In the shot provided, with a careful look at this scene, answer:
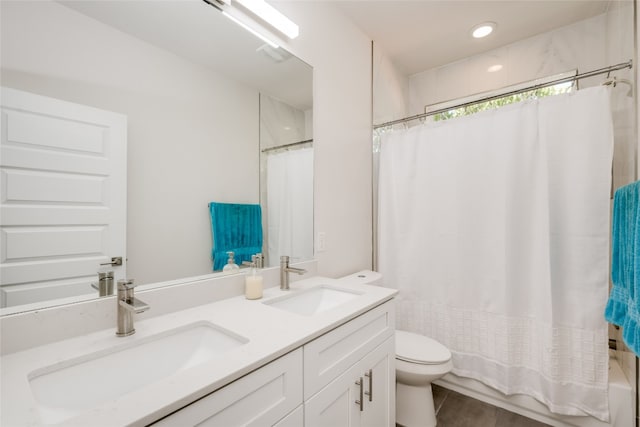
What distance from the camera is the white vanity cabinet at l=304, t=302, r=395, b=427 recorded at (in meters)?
0.89

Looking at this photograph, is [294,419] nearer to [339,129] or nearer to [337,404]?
[337,404]

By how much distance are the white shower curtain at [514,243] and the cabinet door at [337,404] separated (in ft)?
3.37

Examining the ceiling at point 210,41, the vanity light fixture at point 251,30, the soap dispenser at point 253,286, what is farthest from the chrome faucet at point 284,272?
the vanity light fixture at point 251,30

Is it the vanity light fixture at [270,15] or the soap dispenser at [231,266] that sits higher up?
the vanity light fixture at [270,15]

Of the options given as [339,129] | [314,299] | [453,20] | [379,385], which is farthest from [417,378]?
[453,20]

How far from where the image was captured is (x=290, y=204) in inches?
62.3

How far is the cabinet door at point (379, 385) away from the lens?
1151 millimetres

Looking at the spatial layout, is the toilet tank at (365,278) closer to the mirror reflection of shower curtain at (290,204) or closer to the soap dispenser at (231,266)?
the mirror reflection of shower curtain at (290,204)

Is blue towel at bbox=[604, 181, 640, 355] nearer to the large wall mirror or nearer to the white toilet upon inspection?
the white toilet

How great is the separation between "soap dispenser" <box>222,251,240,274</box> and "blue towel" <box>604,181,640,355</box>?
1437 mm

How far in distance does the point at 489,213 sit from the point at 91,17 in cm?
199

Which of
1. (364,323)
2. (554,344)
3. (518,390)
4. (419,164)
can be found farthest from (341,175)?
(518,390)

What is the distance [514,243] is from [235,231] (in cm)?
152

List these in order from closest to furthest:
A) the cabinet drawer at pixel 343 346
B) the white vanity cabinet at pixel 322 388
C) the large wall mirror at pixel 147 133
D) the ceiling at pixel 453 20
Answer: the white vanity cabinet at pixel 322 388 → the large wall mirror at pixel 147 133 → the cabinet drawer at pixel 343 346 → the ceiling at pixel 453 20
